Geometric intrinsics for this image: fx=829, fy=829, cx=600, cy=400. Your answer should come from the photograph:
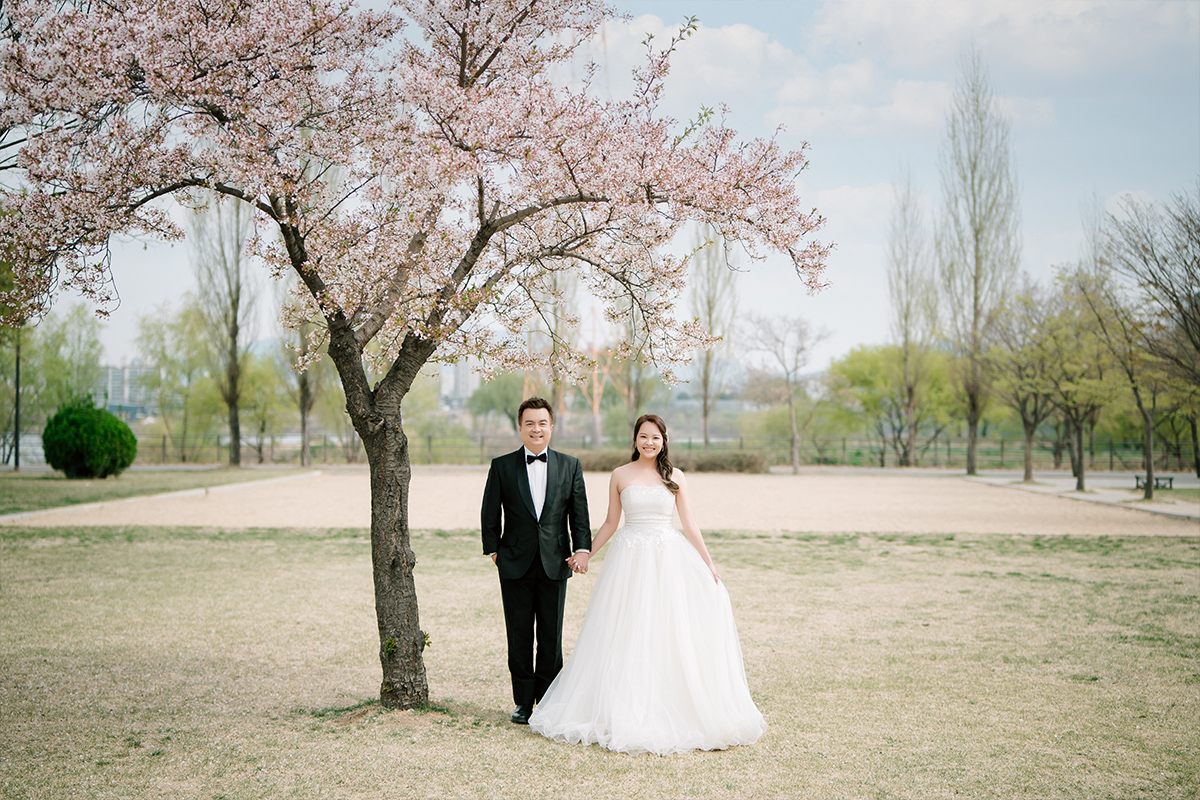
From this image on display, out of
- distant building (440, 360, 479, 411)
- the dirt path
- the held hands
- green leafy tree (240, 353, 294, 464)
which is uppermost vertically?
distant building (440, 360, 479, 411)

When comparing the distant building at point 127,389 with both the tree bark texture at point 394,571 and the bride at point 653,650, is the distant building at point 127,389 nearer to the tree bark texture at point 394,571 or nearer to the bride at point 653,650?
the tree bark texture at point 394,571

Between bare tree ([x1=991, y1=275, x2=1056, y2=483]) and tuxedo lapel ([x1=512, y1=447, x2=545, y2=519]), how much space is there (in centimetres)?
2220

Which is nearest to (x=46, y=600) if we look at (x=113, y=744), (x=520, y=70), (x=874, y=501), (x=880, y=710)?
(x=113, y=744)

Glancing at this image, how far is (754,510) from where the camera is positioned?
17625 mm

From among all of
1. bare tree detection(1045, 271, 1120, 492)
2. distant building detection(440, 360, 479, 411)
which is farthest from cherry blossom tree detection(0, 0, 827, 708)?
distant building detection(440, 360, 479, 411)

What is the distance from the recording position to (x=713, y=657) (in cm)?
420

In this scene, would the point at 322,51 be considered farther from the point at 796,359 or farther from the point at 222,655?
the point at 796,359

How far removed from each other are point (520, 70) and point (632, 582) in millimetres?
2997

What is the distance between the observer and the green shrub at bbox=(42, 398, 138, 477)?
2305 cm

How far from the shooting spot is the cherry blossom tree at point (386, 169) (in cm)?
396

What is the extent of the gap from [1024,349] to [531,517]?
23.3 metres

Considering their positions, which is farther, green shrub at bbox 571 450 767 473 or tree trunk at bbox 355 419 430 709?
green shrub at bbox 571 450 767 473

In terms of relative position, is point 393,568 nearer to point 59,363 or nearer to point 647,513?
point 647,513

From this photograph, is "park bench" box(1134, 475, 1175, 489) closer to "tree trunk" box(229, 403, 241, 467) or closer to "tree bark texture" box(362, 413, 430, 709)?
"tree bark texture" box(362, 413, 430, 709)
